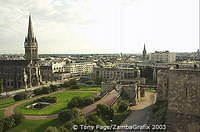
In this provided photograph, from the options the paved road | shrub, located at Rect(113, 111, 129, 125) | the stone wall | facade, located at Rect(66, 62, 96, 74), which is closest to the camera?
the stone wall

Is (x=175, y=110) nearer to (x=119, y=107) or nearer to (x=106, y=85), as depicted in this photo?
(x=119, y=107)

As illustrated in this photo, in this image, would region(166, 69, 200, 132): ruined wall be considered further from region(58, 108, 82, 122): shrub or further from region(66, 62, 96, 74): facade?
region(66, 62, 96, 74): facade

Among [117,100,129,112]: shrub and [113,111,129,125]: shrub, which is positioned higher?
[117,100,129,112]: shrub

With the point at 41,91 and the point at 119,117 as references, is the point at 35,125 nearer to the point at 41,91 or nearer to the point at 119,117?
the point at 119,117

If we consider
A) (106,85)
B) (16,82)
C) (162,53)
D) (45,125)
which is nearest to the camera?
(45,125)

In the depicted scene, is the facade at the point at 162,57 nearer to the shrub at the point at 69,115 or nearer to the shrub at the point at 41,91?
the shrub at the point at 41,91

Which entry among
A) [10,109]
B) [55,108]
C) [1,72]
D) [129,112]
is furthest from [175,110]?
[1,72]

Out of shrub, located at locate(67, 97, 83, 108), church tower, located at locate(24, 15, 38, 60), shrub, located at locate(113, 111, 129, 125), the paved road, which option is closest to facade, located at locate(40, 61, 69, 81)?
church tower, located at locate(24, 15, 38, 60)
